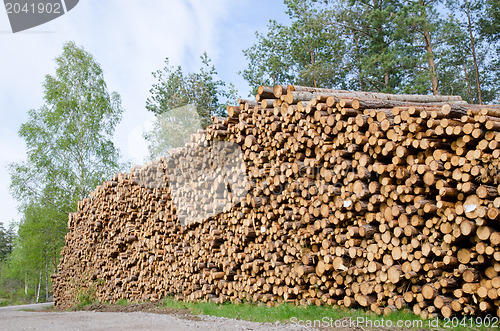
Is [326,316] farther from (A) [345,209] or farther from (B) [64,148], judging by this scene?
(B) [64,148]

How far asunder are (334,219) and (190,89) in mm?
19489

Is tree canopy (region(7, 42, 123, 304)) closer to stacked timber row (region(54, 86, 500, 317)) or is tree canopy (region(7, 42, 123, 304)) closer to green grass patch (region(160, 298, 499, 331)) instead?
stacked timber row (region(54, 86, 500, 317))

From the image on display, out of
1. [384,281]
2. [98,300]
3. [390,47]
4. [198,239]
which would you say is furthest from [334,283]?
[390,47]

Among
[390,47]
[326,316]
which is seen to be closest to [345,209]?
[326,316]

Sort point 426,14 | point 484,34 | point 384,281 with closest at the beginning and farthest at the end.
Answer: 1. point 384,281
2. point 426,14
3. point 484,34

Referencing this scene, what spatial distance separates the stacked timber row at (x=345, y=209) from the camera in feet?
13.2

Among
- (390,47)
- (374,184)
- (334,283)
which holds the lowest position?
(334,283)

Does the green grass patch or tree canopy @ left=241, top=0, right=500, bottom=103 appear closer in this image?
the green grass patch

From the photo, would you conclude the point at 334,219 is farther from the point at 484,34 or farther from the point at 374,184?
the point at 484,34

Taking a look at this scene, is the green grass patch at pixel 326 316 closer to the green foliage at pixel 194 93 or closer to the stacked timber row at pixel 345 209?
the stacked timber row at pixel 345 209

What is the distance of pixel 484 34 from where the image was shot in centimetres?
1800

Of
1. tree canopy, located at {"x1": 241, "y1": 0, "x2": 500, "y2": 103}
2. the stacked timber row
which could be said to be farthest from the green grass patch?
tree canopy, located at {"x1": 241, "y1": 0, "x2": 500, "y2": 103}

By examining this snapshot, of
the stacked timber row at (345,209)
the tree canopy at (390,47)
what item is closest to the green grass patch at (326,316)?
the stacked timber row at (345,209)

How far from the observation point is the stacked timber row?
13.2 feet
